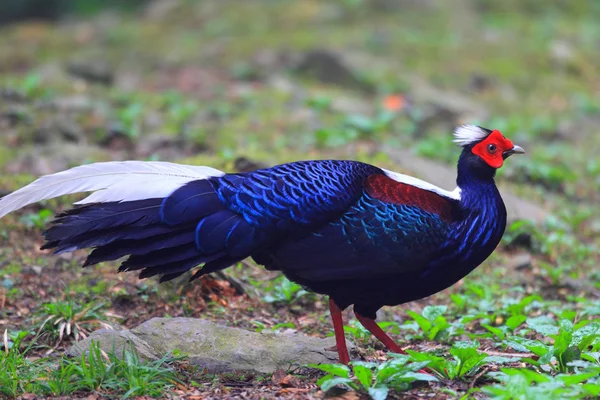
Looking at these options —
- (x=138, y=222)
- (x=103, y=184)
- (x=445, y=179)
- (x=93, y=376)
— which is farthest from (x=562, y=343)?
(x=445, y=179)

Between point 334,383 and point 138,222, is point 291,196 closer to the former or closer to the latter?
point 138,222

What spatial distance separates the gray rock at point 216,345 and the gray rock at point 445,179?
3.10 meters

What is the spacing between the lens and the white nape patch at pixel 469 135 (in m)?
4.55

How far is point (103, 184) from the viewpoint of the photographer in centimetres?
409

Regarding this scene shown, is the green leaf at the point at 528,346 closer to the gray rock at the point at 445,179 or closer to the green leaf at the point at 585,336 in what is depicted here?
the green leaf at the point at 585,336

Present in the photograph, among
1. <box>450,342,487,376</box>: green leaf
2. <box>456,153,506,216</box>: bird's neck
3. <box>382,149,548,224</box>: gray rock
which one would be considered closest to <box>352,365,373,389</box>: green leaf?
<box>450,342,487,376</box>: green leaf

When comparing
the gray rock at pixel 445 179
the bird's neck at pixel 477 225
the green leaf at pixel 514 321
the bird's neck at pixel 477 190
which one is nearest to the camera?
the bird's neck at pixel 477 225

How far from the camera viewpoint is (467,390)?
3861mm

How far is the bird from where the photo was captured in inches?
158

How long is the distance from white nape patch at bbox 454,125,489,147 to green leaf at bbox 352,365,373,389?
153 cm

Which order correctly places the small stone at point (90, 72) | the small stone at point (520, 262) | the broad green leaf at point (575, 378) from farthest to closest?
the small stone at point (90, 72), the small stone at point (520, 262), the broad green leaf at point (575, 378)

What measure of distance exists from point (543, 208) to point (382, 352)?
3766 millimetres

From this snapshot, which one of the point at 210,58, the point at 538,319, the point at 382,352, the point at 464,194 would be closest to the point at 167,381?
the point at 382,352

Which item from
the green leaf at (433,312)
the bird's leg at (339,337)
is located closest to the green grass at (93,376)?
the bird's leg at (339,337)
